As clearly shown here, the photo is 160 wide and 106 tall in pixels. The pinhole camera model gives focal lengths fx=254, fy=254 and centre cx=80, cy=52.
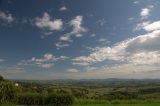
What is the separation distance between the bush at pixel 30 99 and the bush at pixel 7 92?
2.59ft

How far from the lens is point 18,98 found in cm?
2036

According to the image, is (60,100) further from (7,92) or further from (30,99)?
(7,92)

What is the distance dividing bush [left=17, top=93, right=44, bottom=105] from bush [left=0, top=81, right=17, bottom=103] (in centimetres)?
79

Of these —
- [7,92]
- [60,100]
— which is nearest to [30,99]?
[7,92]

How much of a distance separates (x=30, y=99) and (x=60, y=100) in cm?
302

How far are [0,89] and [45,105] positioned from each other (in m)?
3.67

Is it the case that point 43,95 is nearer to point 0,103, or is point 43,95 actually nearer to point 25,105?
point 25,105

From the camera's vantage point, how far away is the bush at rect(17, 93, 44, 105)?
20.7 meters

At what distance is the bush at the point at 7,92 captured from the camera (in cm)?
1894

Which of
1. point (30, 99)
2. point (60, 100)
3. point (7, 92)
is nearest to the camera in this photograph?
point (7, 92)

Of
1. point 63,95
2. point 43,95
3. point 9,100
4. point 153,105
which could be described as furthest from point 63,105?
point 153,105

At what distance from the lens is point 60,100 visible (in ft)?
64.4

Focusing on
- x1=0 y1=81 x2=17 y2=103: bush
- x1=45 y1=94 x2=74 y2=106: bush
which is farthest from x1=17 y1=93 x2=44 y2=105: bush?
x1=45 y1=94 x2=74 y2=106: bush

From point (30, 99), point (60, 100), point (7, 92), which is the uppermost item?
point (7, 92)
